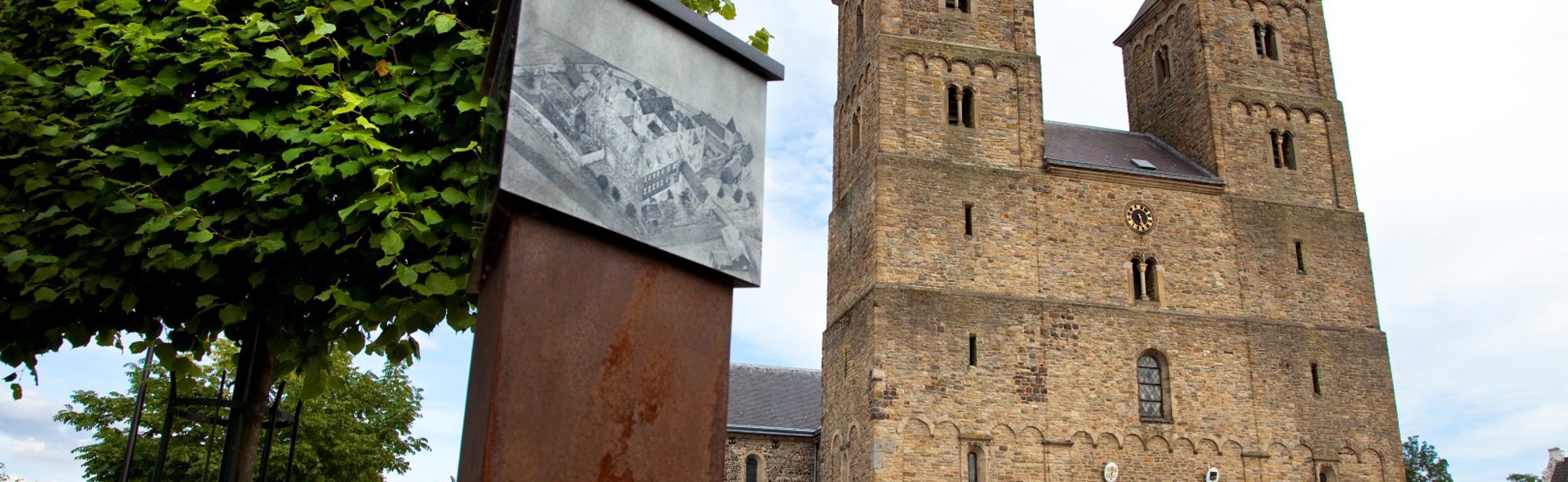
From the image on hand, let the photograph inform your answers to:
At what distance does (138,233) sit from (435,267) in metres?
1.97

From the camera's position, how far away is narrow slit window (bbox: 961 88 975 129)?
26.3 m

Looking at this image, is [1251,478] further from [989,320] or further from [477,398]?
[477,398]

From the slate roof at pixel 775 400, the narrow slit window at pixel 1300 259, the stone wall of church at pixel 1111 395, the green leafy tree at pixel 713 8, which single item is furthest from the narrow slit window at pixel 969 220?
the green leafy tree at pixel 713 8

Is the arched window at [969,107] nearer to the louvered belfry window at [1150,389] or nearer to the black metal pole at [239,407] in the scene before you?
the louvered belfry window at [1150,389]

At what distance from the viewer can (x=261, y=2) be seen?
6.78 m

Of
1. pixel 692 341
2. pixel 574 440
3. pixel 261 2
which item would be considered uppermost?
pixel 261 2

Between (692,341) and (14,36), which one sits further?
(14,36)

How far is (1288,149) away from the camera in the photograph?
92.8 feet

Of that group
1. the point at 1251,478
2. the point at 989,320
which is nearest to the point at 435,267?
the point at 989,320

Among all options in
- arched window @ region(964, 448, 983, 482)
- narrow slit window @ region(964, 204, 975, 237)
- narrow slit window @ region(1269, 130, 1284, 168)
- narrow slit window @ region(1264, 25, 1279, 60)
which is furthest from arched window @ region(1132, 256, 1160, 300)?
narrow slit window @ region(1264, 25, 1279, 60)

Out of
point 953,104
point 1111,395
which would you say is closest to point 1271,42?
point 953,104

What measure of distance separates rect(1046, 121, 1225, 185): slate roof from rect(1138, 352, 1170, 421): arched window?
4397 mm

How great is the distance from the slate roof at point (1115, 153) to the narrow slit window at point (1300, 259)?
91.9 inches

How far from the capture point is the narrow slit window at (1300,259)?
87.4ft
